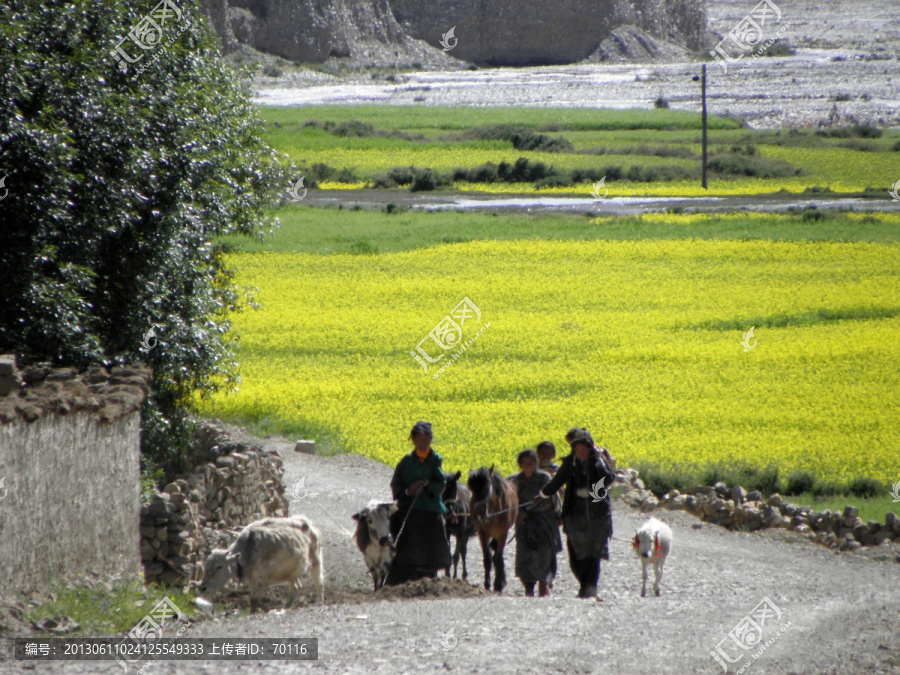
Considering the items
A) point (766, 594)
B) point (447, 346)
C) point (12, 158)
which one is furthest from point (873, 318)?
point (12, 158)

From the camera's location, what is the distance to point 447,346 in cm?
2273

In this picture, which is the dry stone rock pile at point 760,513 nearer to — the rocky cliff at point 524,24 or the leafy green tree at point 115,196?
the leafy green tree at point 115,196

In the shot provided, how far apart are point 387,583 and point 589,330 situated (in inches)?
594

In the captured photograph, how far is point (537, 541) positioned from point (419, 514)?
1141 mm

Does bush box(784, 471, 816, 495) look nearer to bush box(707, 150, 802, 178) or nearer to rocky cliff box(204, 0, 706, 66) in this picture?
bush box(707, 150, 802, 178)

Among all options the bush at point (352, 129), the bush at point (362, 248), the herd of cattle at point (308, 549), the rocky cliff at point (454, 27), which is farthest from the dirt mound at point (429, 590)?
the rocky cliff at point (454, 27)

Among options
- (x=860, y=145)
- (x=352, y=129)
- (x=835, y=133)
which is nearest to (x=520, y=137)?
(x=352, y=129)

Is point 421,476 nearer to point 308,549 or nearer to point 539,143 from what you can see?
point 308,549

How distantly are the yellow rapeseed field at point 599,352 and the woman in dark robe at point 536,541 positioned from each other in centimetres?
411

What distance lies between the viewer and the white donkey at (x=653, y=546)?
9414 millimetres

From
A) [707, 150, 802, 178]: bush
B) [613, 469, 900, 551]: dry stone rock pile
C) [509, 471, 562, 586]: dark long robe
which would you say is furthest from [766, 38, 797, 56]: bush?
[509, 471, 562, 586]: dark long robe

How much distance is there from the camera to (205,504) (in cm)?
1091

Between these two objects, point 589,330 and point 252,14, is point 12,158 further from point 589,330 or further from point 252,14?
point 252,14

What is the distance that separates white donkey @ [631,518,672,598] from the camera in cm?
941
